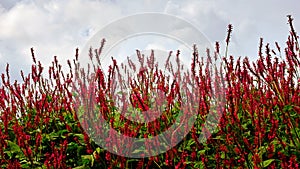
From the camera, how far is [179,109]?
4203 mm

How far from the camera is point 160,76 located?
14.6ft

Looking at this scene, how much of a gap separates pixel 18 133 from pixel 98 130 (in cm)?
69

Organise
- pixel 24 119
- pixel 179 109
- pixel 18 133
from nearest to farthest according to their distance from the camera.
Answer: pixel 18 133
pixel 179 109
pixel 24 119

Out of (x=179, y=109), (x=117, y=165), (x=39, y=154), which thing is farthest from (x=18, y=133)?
(x=179, y=109)

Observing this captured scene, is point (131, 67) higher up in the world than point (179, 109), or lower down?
higher up

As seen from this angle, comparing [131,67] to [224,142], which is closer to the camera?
[224,142]

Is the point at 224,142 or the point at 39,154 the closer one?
the point at 224,142

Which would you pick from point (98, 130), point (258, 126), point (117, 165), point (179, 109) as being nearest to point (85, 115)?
point (98, 130)

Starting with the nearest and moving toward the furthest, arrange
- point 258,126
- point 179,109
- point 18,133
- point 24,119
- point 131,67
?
point 258,126 < point 18,133 < point 179,109 < point 24,119 < point 131,67

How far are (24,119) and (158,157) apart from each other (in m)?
2.07

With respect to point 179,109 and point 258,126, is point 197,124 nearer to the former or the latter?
point 179,109

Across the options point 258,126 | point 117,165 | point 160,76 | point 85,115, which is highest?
point 160,76

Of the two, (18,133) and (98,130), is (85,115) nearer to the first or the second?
(98,130)

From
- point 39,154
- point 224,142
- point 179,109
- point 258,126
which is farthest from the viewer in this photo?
point 179,109
